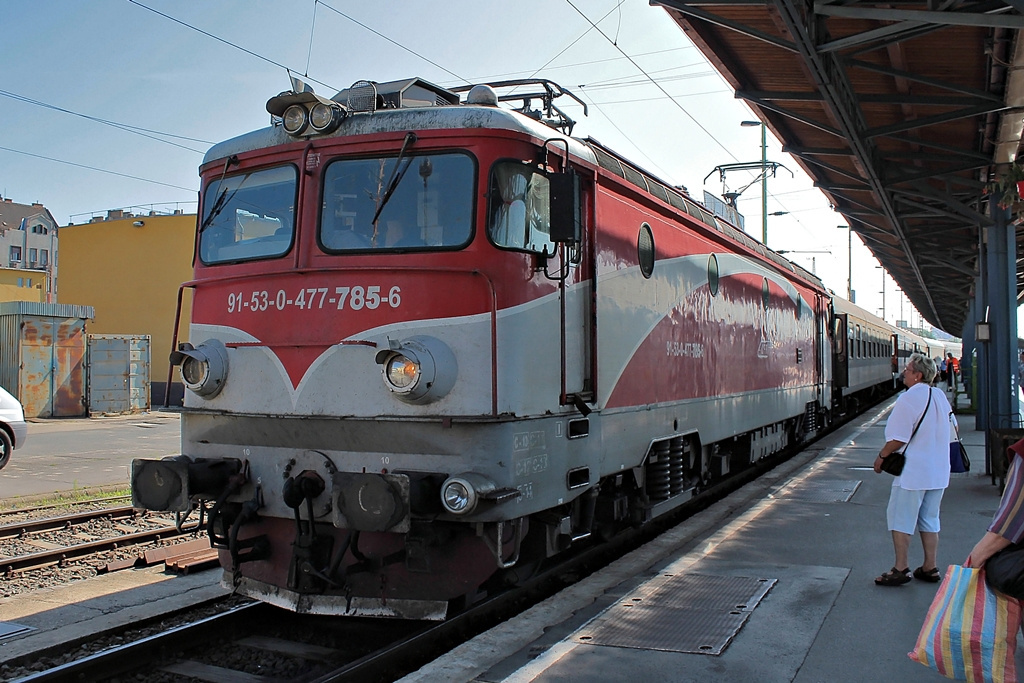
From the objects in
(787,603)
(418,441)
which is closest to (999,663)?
(787,603)

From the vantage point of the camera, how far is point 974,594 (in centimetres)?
352

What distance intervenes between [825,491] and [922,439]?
4.70 m

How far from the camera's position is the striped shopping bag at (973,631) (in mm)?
3459

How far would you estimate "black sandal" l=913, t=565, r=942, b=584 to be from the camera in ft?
20.1

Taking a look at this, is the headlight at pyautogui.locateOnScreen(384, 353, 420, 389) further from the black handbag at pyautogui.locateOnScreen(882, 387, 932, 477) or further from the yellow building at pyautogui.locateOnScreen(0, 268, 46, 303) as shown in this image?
the yellow building at pyautogui.locateOnScreen(0, 268, 46, 303)

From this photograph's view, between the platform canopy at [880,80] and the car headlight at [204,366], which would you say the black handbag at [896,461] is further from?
the car headlight at [204,366]

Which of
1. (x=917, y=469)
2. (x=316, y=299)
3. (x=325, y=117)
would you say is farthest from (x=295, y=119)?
(x=917, y=469)

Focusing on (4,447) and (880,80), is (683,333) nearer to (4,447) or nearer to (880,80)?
(880,80)

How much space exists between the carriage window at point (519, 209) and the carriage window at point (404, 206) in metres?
0.16

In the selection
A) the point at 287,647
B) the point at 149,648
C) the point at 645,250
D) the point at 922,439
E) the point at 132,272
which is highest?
the point at 132,272

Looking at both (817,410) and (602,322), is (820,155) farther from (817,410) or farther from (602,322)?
(602,322)

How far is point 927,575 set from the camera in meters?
6.14

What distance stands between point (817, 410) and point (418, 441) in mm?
12833

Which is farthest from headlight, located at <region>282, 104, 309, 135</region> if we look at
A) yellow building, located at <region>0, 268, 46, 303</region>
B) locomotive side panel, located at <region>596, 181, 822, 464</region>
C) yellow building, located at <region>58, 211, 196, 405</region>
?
yellow building, located at <region>0, 268, 46, 303</region>
